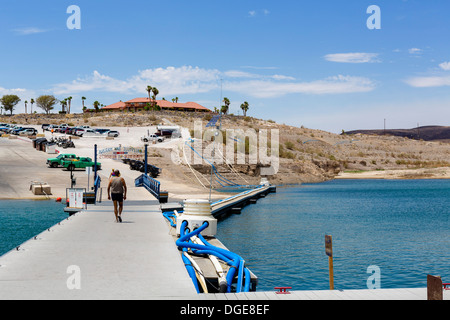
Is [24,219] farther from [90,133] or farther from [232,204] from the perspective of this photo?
[90,133]

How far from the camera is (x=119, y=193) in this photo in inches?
760

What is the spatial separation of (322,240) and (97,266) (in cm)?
1694

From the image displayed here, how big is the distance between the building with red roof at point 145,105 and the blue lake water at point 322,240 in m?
135

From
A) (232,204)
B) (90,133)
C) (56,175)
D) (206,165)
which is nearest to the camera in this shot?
(232,204)

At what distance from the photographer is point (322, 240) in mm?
26578

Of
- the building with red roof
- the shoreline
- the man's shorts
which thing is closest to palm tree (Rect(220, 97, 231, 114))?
the building with red roof

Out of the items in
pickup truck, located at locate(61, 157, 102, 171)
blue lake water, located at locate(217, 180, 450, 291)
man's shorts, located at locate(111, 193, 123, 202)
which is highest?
pickup truck, located at locate(61, 157, 102, 171)

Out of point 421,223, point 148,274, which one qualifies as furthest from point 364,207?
point 148,274

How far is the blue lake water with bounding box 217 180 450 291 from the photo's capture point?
17.9m

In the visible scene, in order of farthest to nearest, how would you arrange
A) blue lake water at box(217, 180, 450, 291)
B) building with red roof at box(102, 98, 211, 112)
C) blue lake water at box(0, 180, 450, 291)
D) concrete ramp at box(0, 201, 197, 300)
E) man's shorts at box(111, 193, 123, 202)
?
building with red roof at box(102, 98, 211, 112)
man's shorts at box(111, 193, 123, 202)
blue lake water at box(0, 180, 450, 291)
blue lake water at box(217, 180, 450, 291)
concrete ramp at box(0, 201, 197, 300)

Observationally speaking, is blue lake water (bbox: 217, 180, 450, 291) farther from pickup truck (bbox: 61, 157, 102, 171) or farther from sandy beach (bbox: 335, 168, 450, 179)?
sandy beach (bbox: 335, 168, 450, 179)

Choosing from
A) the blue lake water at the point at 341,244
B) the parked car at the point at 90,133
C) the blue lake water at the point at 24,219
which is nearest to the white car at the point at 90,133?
the parked car at the point at 90,133

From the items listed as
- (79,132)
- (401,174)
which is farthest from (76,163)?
(401,174)

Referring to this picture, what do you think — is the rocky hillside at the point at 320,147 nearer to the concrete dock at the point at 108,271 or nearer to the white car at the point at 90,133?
the white car at the point at 90,133
